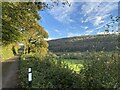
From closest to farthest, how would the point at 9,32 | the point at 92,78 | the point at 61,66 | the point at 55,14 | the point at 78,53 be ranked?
the point at 92,78, the point at 78,53, the point at 61,66, the point at 55,14, the point at 9,32

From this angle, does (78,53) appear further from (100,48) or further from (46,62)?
(46,62)

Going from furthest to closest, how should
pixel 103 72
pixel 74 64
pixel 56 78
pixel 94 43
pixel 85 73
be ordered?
1. pixel 56 78
2. pixel 74 64
3. pixel 94 43
4. pixel 85 73
5. pixel 103 72

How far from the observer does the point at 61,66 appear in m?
8.06

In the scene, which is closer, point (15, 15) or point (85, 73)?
point (85, 73)

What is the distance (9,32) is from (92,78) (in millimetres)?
12271

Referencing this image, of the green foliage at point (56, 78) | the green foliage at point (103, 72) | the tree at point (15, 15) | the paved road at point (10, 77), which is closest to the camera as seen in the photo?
the green foliage at point (103, 72)

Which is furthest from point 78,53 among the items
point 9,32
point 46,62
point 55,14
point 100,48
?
point 9,32

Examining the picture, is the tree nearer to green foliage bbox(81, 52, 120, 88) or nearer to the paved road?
the paved road

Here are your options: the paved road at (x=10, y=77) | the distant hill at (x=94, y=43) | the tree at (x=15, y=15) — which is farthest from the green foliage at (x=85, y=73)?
the tree at (x=15, y=15)

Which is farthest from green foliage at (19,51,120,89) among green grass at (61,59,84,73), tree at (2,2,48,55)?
tree at (2,2,48,55)

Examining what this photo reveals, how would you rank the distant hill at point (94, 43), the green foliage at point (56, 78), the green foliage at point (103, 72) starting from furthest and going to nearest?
the green foliage at point (56, 78) → the distant hill at point (94, 43) → the green foliage at point (103, 72)

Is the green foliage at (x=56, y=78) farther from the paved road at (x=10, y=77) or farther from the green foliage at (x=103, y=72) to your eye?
the paved road at (x=10, y=77)

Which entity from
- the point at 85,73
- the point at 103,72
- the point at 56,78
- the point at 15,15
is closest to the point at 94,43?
the point at 85,73

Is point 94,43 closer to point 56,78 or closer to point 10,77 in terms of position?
point 56,78
